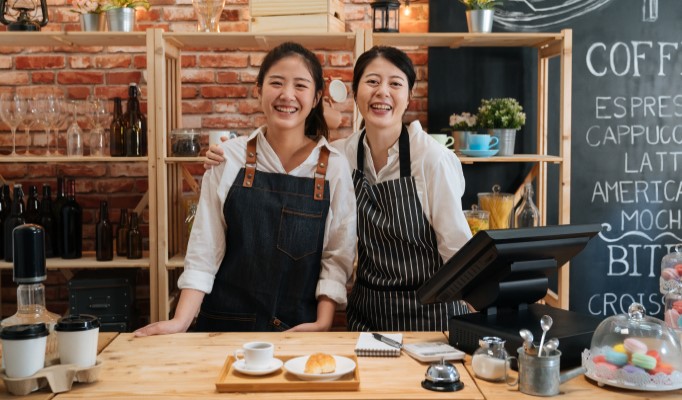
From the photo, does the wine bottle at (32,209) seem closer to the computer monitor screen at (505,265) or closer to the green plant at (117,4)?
the green plant at (117,4)

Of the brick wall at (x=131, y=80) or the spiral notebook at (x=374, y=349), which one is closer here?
the spiral notebook at (x=374, y=349)

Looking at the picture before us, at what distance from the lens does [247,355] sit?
170 centimetres

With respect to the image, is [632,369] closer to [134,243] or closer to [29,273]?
[29,273]

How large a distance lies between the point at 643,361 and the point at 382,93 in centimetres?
134

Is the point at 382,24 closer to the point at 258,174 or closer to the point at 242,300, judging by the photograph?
the point at 258,174

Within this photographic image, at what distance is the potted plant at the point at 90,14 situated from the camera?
3.34 metres

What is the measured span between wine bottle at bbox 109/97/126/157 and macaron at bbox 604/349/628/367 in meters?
2.46

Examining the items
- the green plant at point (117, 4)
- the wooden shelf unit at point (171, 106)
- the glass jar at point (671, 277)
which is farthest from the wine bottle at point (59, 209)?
the glass jar at point (671, 277)

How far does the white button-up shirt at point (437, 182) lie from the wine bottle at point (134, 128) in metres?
1.26

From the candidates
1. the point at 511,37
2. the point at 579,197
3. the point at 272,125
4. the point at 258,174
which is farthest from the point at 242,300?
the point at 579,197

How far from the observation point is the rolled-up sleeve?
2.57 metres

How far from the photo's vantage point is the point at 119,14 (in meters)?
3.33

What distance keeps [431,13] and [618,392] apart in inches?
98.6

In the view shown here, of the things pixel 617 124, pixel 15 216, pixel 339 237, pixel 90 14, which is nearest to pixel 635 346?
pixel 339 237
